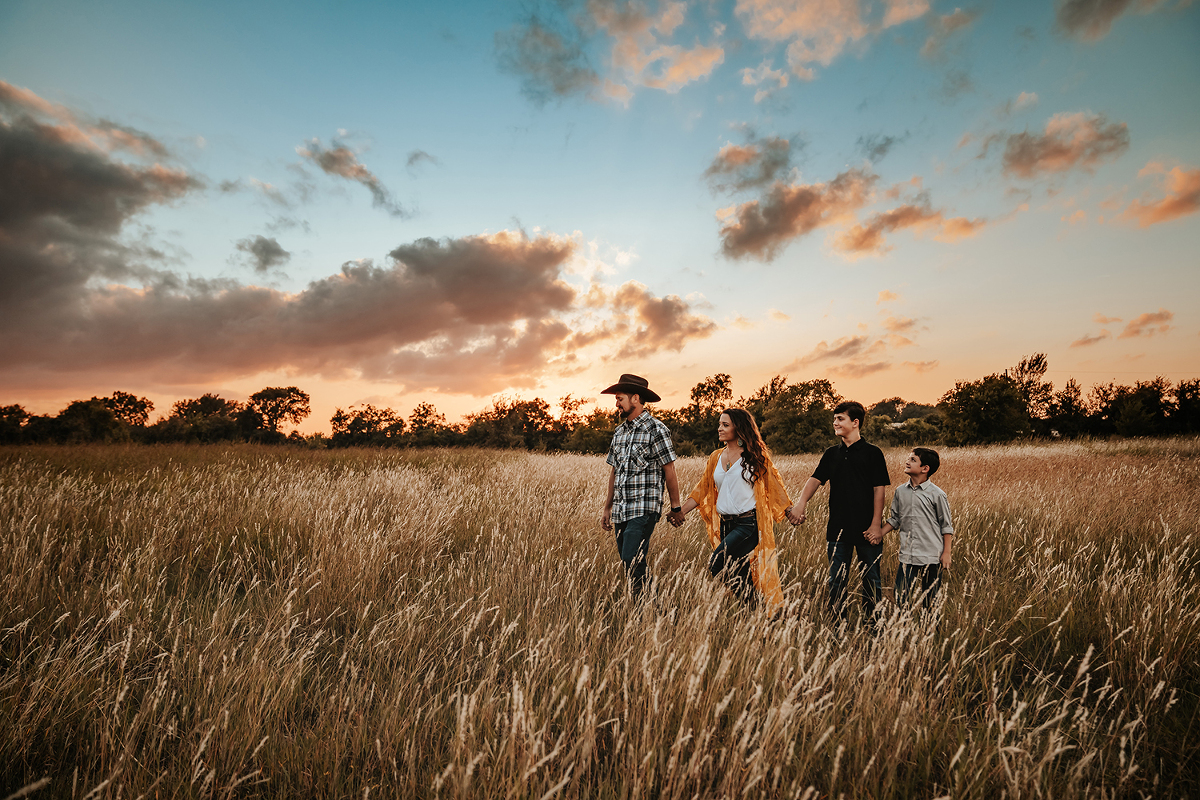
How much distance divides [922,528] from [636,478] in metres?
2.53

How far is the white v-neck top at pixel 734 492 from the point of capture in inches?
163

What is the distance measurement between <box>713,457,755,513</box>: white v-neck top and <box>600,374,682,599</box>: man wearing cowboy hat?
1.37ft

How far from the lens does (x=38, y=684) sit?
2.16m

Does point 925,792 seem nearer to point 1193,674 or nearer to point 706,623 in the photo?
point 706,623

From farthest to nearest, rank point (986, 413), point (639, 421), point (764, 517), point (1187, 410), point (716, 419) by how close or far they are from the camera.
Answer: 1. point (716, 419)
2. point (986, 413)
3. point (1187, 410)
4. point (639, 421)
5. point (764, 517)

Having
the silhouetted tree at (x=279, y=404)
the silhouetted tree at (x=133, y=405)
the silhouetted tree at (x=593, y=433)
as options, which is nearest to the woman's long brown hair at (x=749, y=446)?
the silhouetted tree at (x=593, y=433)

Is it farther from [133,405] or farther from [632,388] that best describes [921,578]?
[133,405]

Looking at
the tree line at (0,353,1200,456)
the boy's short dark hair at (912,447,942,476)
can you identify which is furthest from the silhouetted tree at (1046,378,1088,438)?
the boy's short dark hair at (912,447,942,476)

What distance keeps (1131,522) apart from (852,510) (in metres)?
5.42

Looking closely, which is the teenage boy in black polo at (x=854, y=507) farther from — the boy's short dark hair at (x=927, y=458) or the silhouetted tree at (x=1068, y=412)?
the silhouetted tree at (x=1068, y=412)

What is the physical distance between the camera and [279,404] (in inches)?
2474

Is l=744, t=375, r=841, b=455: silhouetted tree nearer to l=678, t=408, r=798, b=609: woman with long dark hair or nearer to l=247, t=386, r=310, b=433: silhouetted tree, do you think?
l=678, t=408, r=798, b=609: woman with long dark hair

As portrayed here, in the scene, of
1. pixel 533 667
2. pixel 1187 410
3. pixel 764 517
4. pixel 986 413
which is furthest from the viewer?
pixel 986 413

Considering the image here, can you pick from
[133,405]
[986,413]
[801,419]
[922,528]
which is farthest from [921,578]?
[133,405]
